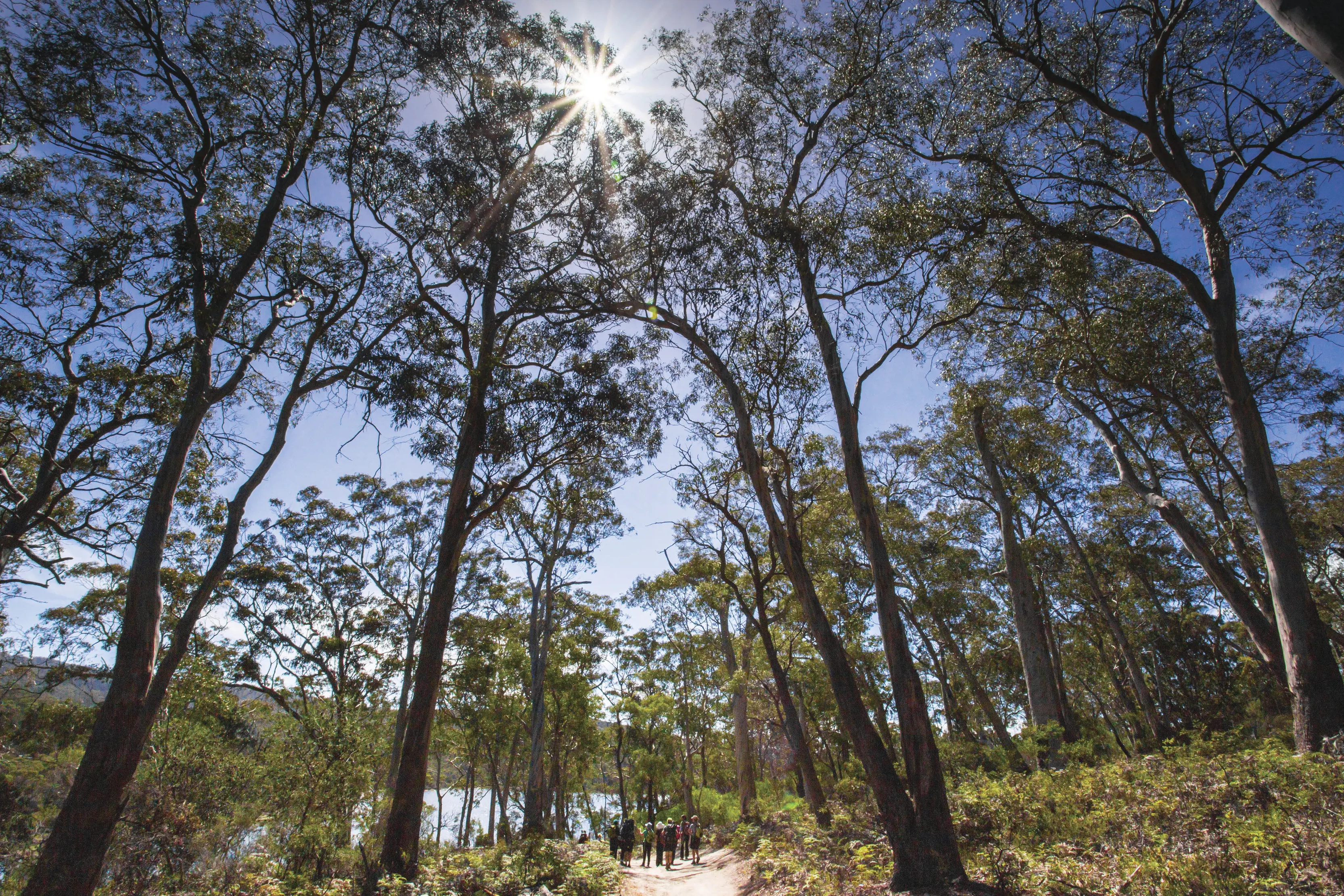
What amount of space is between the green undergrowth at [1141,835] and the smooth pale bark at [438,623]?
15.4ft

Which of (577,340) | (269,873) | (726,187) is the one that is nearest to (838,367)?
(726,187)

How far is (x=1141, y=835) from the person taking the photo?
16.1 feet

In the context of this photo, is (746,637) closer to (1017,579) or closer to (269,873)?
(1017,579)

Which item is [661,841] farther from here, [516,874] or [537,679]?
[516,874]

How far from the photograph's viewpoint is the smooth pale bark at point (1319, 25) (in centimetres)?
205

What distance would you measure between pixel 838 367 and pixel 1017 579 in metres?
7.92

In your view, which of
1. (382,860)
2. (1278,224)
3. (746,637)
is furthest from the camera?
(746,637)

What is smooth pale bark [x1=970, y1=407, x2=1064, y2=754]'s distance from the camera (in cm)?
1184

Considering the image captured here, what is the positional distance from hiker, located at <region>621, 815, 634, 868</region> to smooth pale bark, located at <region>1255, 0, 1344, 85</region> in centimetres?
1760

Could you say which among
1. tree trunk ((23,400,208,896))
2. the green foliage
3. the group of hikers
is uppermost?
tree trunk ((23,400,208,896))

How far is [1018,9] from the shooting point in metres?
8.54

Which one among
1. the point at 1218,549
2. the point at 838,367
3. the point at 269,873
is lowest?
the point at 269,873

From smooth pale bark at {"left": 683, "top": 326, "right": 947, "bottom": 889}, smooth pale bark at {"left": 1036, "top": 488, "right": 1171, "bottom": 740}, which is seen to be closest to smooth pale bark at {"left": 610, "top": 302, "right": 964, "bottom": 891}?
smooth pale bark at {"left": 683, "top": 326, "right": 947, "bottom": 889}

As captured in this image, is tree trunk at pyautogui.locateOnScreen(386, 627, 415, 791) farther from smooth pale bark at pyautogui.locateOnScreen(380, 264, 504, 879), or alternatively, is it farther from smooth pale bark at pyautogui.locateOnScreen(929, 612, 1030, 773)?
smooth pale bark at pyautogui.locateOnScreen(929, 612, 1030, 773)
